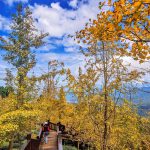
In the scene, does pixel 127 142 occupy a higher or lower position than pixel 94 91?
lower

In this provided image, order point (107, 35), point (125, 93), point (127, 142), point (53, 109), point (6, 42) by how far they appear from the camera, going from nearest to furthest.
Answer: point (107, 35) < point (125, 93) < point (127, 142) < point (6, 42) < point (53, 109)

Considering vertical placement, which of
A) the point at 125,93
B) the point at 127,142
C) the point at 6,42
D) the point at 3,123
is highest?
the point at 6,42

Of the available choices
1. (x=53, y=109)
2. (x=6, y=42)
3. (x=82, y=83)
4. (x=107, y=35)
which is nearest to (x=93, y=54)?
(x=82, y=83)

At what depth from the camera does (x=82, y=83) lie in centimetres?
1026

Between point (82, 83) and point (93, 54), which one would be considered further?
point (93, 54)

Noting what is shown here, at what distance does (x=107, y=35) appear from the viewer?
346 centimetres

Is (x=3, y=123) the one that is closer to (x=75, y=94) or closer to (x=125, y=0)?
(x=75, y=94)

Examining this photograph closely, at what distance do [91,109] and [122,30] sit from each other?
7535mm

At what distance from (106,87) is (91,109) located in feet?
3.50

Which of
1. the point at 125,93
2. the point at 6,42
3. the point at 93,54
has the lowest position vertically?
the point at 125,93

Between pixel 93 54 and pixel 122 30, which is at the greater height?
pixel 93 54

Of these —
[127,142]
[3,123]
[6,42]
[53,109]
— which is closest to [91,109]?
[3,123]

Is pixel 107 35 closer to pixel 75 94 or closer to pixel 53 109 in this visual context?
pixel 75 94

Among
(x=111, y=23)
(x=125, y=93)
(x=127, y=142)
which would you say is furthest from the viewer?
(x=127, y=142)
